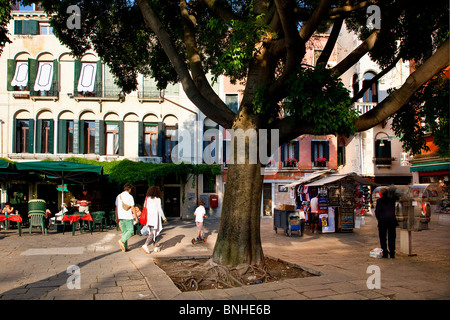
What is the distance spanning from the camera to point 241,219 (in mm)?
6688

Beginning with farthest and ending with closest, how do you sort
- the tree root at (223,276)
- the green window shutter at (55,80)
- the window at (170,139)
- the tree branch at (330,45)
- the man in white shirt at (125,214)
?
1. the window at (170,139)
2. the green window shutter at (55,80)
3. the man in white shirt at (125,214)
4. the tree branch at (330,45)
5. the tree root at (223,276)

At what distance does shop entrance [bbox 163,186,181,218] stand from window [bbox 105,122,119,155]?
410 centimetres

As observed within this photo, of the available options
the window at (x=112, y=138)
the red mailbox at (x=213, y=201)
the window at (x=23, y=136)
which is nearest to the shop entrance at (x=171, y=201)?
the red mailbox at (x=213, y=201)

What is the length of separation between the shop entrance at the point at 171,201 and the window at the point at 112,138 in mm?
4104

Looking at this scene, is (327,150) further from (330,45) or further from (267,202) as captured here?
(330,45)

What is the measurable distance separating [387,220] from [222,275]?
4335 mm

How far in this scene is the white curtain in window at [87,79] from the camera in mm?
22547

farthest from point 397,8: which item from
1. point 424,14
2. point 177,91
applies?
point 177,91

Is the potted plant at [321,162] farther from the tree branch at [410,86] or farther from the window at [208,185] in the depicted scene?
the tree branch at [410,86]

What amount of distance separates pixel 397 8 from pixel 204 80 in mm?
3957

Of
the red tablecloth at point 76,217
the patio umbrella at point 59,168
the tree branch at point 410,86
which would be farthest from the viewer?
the patio umbrella at point 59,168

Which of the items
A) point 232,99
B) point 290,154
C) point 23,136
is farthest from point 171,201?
point 23,136

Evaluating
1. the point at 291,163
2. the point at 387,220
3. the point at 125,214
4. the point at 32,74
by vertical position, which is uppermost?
the point at 32,74

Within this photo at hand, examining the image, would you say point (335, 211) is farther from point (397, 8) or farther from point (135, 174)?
point (135, 174)
